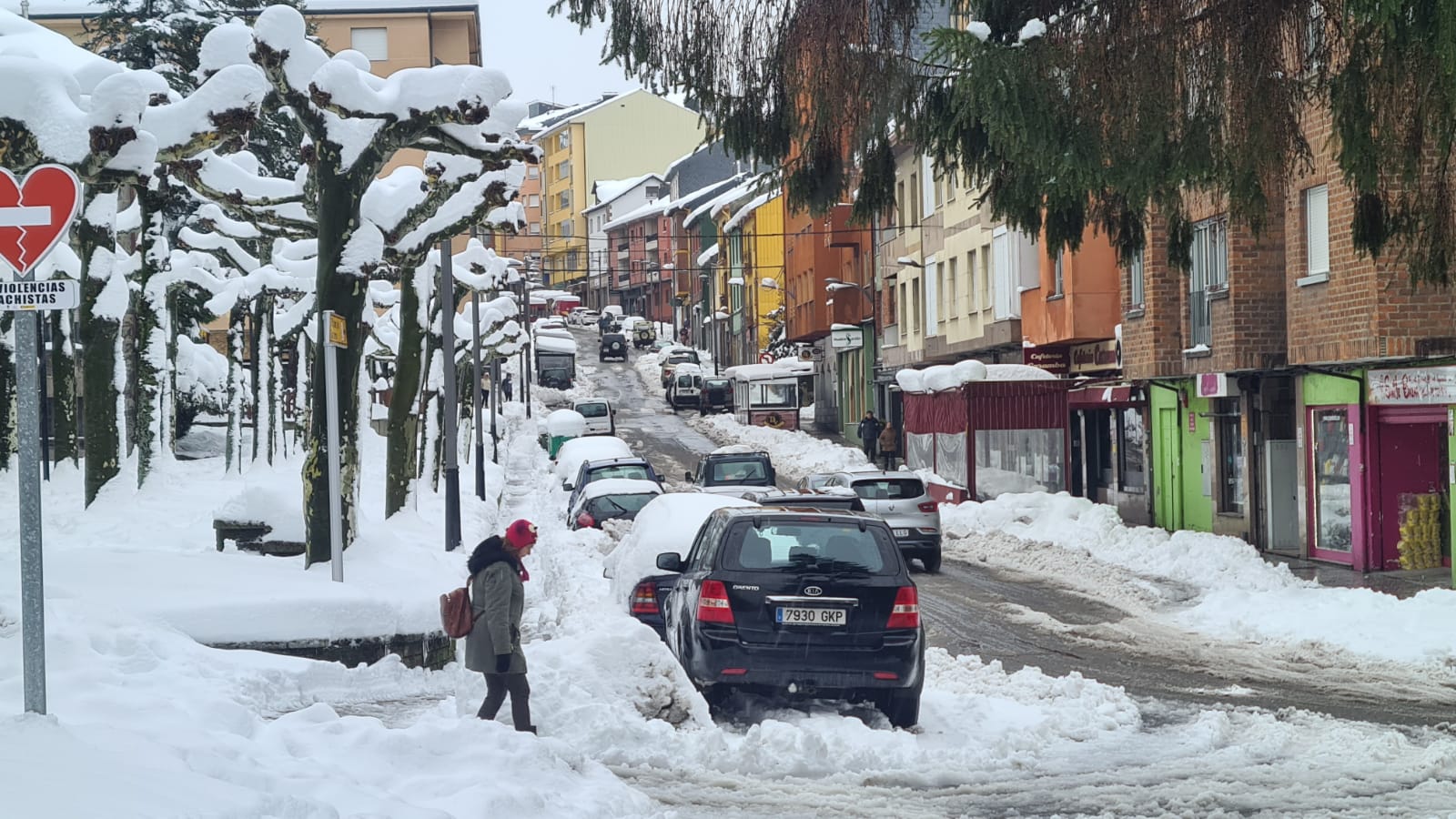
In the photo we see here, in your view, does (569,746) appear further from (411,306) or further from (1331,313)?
(1331,313)

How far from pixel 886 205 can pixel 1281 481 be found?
1880cm

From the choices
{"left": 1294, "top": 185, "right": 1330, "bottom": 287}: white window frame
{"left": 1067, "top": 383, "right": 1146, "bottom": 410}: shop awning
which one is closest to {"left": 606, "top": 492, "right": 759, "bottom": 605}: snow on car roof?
{"left": 1294, "top": 185, "right": 1330, "bottom": 287}: white window frame

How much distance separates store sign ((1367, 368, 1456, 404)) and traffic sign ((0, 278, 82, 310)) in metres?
18.0

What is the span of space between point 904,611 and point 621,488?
1801 cm

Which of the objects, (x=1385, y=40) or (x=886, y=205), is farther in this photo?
(x=886, y=205)

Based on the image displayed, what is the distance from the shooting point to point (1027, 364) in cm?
3922

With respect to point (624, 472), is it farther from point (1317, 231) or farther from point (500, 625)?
point (500, 625)

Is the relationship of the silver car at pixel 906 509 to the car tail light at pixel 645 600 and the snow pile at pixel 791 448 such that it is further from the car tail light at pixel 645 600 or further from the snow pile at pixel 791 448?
the snow pile at pixel 791 448

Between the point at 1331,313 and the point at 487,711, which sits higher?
the point at 1331,313

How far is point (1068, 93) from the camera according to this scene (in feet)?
31.2

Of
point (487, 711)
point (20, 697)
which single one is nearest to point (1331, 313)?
point (487, 711)

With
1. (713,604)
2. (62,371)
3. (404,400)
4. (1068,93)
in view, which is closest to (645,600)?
(713,604)

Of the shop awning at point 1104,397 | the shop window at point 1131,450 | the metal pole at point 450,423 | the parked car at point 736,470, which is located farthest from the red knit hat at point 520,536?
the shop window at point 1131,450

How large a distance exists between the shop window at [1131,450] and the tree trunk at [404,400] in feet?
51.8
